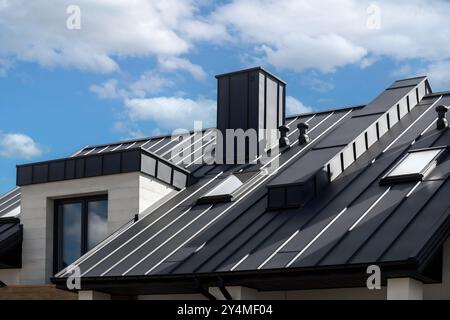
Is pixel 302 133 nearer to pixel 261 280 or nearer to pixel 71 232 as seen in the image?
pixel 71 232

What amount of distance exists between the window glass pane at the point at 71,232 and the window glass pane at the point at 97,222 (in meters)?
0.32

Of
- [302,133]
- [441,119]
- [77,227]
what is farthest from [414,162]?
[77,227]

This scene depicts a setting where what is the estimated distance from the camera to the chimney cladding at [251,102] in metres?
21.0

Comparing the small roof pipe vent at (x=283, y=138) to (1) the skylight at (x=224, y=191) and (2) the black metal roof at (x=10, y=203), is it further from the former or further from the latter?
(2) the black metal roof at (x=10, y=203)

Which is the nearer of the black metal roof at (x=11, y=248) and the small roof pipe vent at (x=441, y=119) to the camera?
the small roof pipe vent at (x=441, y=119)

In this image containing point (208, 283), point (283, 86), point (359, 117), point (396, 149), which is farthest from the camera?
point (283, 86)

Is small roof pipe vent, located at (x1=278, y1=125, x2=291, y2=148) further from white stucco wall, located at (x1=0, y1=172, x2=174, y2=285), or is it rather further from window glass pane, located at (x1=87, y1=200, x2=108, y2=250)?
window glass pane, located at (x1=87, y1=200, x2=108, y2=250)

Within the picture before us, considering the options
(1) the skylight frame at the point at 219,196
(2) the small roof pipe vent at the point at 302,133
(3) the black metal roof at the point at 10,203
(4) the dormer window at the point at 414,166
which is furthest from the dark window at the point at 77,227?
(4) the dormer window at the point at 414,166

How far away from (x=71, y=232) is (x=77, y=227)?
0.20 metres

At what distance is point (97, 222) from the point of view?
708 inches
